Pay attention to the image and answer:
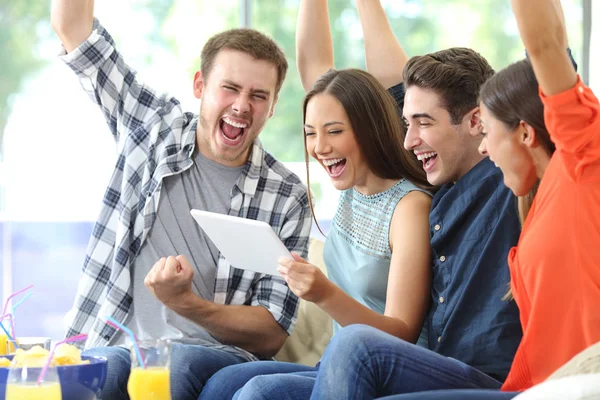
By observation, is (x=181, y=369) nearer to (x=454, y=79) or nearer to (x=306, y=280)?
(x=306, y=280)

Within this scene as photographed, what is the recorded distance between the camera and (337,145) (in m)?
2.05

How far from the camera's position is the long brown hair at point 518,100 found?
4.98 ft

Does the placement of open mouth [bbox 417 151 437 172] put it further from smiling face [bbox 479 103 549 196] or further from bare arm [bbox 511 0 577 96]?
bare arm [bbox 511 0 577 96]

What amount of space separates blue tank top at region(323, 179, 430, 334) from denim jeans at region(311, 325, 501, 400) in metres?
0.41

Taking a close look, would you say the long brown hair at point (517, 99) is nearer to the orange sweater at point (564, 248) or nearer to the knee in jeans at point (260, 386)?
the orange sweater at point (564, 248)

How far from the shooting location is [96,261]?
2332 millimetres

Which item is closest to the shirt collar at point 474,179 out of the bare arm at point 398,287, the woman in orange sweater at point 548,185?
the bare arm at point 398,287

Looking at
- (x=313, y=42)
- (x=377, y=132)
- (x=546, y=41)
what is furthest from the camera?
(x=313, y=42)

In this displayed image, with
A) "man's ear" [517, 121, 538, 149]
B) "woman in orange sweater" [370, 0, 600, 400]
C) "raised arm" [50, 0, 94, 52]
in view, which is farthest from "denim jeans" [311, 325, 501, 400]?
"raised arm" [50, 0, 94, 52]

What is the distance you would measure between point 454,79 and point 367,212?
0.41 metres

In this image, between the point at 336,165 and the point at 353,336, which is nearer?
the point at 353,336

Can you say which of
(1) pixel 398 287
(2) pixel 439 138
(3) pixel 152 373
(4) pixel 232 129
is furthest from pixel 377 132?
(3) pixel 152 373

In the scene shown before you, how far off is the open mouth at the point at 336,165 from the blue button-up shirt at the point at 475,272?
11.7 inches

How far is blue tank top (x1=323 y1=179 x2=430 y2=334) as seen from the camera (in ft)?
6.50
